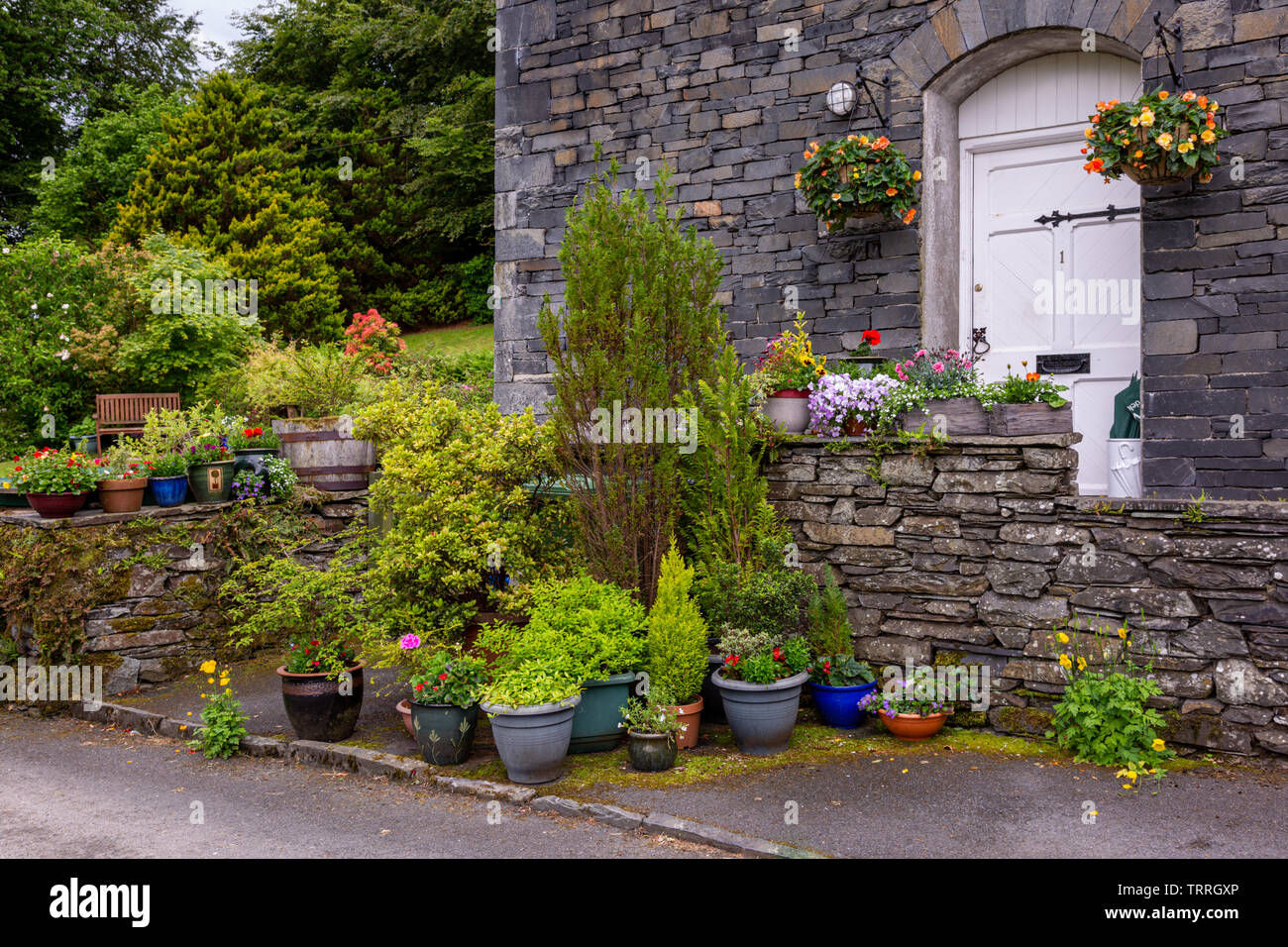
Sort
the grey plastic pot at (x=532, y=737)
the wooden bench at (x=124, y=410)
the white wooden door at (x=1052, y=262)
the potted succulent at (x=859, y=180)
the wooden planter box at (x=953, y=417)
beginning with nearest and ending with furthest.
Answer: the grey plastic pot at (x=532, y=737) → the wooden planter box at (x=953, y=417) → the white wooden door at (x=1052, y=262) → the potted succulent at (x=859, y=180) → the wooden bench at (x=124, y=410)

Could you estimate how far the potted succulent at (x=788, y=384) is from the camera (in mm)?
6164

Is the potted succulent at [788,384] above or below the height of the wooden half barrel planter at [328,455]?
above

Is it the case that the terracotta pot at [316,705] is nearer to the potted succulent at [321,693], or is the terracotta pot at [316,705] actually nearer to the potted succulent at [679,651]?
the potted succulent at [321,693]

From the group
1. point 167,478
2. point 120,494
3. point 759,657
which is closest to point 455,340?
point 167,478

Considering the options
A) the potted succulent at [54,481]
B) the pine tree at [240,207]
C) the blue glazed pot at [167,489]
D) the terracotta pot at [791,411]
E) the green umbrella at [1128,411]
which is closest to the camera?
the terracotta pot at [791,411]

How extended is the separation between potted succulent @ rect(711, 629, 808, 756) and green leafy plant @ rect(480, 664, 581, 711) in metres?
0.88

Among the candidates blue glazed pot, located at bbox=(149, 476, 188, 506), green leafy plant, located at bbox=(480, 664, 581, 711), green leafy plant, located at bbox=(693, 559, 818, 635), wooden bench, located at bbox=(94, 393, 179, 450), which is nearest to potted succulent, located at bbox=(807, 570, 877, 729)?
green leafy plant, located at bbox=(693, 559, 818, 635)

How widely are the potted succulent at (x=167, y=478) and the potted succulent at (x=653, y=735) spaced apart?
14.7 feet

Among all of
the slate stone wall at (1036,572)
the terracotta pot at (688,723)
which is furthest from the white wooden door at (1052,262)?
the terracotta pot at (688,723)

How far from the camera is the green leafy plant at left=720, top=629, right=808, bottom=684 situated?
5.29 metres

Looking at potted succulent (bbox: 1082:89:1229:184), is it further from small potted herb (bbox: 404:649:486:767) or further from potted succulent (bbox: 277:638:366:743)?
potted succulent (bbox: 277:638:366:743)

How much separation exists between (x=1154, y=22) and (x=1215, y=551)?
3.46m

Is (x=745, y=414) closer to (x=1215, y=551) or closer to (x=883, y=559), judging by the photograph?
(x=883, y=559)

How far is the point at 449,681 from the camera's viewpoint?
5270 millimetres
